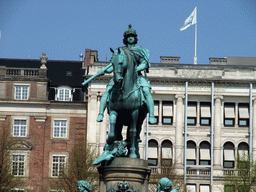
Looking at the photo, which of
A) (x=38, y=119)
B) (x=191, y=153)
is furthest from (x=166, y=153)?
(x=38, y=119)

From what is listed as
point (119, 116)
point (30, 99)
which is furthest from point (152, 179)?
point (119, 116)

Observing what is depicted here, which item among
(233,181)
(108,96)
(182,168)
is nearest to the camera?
(108,96)

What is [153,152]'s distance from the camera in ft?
232

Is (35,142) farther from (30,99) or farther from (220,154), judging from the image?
(220,154)

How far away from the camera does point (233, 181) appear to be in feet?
185

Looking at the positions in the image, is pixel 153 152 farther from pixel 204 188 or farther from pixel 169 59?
pixel 169 59

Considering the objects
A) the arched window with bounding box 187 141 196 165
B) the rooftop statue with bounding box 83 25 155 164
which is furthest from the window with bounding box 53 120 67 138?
the rooftop statue with bounding box 83 25 155 164

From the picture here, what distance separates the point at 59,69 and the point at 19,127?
27.8ft

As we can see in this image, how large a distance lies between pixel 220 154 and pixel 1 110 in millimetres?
21255

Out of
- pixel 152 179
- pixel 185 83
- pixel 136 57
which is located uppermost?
pixel 185 83

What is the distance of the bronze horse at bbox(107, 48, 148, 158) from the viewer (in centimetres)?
A: 1656

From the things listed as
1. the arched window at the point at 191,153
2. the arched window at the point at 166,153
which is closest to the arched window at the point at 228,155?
the arched window at the point at 191,153

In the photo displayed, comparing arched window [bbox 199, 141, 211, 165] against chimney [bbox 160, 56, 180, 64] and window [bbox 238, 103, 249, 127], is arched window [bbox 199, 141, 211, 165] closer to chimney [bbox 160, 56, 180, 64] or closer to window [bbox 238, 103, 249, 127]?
window [bbox 238, 103, 249, 127]

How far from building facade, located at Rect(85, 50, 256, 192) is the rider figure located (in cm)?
5271
